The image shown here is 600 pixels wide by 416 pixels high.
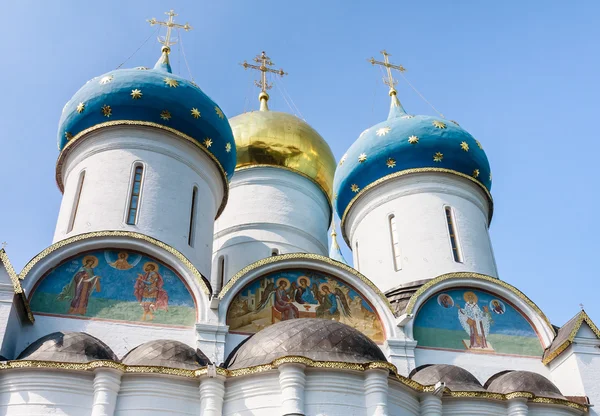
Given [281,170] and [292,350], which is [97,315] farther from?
[281,170]

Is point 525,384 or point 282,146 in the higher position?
point 282,146

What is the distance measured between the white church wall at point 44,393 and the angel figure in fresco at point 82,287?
139 cm

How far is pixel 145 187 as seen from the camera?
10.2 m

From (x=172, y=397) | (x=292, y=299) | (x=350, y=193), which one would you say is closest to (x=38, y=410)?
(x=172, y=397)

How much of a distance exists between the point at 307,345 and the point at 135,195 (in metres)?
3.84

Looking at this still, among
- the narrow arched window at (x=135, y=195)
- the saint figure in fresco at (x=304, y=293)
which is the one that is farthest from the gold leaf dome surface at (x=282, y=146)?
the saint figure in fresco at (x=304, y=293)

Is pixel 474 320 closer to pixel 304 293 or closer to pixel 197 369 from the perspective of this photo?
pixel 304 293

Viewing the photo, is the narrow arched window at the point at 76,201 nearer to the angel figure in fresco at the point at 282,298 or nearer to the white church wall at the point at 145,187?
the white church wall at the point at 145,187

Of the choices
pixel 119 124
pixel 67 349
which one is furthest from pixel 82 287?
pixel 119 124

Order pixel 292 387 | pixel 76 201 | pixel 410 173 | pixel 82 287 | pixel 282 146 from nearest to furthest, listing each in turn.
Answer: pixel 292 387
pixel 82 287
pixel 76 201
pixel 410 173
pixel 282 146

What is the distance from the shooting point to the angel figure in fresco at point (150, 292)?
8.82 metres

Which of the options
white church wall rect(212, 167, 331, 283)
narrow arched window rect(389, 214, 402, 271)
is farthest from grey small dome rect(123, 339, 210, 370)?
white church wall rect(212, 167, 331, 283)

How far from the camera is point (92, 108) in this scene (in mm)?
10812

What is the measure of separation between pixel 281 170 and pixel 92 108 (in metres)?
4.47
